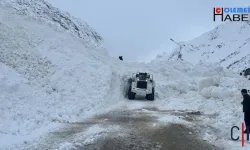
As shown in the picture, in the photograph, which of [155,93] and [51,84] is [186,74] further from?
[51,84]

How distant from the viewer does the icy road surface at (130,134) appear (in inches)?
437

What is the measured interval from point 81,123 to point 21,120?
283 cm

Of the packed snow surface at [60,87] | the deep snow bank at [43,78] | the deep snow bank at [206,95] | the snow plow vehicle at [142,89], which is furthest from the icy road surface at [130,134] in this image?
the snow plow vehicle at [142,89]

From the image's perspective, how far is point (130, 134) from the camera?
1295cm

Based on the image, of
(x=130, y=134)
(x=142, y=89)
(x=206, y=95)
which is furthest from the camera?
(x=142, y=89)

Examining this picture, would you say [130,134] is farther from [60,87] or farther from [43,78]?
[43,78]

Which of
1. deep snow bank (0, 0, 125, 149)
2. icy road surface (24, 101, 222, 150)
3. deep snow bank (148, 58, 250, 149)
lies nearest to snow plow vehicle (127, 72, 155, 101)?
deep snow bank (148, 58, 250, 149)

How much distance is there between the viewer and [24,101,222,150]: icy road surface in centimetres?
1111

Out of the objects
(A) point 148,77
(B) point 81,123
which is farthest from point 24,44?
(B) point 81,123

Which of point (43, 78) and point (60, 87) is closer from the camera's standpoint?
point (60, 87)

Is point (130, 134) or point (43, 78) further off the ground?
point (43, 78)

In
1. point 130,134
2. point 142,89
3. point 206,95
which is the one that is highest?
point 142,89

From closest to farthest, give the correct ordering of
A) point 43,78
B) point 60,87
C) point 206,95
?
point 60,87 < point 43,78 < point 206,95

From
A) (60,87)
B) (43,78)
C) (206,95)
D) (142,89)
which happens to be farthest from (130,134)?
(142,89)
